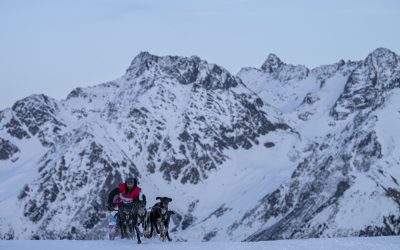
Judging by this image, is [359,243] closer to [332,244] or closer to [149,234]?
[332,244]

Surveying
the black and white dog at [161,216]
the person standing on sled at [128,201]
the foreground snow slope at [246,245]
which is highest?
the person standing on sled at [128,201]

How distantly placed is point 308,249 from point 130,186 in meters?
10.1

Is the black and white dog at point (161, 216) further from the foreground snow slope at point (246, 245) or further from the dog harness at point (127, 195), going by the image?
the foreground snow slope at point (246, 245)

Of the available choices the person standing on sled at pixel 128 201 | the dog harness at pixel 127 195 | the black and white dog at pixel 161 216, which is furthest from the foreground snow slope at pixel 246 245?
the dog harness at pixel 127 195

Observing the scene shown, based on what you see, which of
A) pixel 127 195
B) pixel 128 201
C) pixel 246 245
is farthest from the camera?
pixel 128 201

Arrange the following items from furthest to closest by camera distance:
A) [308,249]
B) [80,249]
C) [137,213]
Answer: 1. [137,213]
2. [80,249]
3. [308,249]

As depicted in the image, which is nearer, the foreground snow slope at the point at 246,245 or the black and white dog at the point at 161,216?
the foreground snow slope at the point at 246,245

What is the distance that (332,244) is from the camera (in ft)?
86.8

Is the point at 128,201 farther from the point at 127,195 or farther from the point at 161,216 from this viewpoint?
the point at 161,216

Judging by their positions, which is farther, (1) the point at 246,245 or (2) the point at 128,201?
(2) the point at 128,201

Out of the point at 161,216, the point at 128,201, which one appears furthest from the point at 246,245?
the point at 128,201

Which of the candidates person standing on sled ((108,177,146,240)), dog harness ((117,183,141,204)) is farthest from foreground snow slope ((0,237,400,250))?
dog harness ((117,183,141,204))

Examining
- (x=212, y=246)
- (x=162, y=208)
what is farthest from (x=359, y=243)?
(x=162, y=208)

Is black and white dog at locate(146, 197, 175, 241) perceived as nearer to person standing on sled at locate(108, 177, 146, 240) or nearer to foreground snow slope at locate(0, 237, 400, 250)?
person standing on sled at locate(108, 177, 146, 240)
